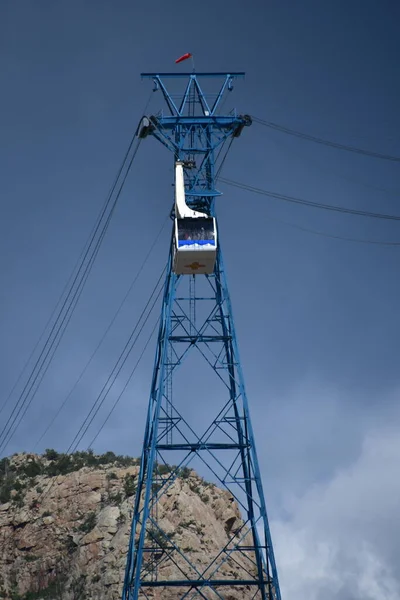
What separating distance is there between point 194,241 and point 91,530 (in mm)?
25308

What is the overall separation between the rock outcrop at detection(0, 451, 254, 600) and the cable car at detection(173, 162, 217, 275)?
704 inches

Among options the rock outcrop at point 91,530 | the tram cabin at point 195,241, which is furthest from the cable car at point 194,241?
the rock outcrop at point 91,530

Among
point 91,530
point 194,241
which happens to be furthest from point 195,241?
point 91,530

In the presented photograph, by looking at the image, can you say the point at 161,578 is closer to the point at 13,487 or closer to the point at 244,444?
the point at 244,444

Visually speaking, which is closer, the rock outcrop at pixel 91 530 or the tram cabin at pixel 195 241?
the tram cabin at pixel 195 241

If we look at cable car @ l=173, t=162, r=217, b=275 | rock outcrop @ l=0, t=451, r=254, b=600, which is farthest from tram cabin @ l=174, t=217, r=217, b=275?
rock outcrop @ l=0, t=451, r=254, b=600

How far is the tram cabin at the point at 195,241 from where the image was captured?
113ft

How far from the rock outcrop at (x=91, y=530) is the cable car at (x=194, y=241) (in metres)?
17.9

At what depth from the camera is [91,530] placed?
166ft

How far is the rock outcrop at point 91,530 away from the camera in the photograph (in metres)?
46.9

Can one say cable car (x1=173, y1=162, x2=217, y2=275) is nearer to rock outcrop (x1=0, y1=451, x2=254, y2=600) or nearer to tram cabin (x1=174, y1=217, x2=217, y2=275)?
tram cabin (x1=174, y1=217, x2=217, y2=275)

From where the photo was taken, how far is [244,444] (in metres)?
36.2

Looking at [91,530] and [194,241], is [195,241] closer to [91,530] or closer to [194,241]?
[194,241]

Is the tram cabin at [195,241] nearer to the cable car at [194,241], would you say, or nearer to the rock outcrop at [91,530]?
the cable car at [194,241]
